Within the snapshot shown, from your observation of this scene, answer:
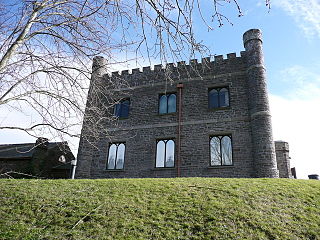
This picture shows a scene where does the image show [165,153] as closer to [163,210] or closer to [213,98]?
[213,98]

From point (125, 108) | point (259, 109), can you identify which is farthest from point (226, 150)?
point (125, 108)

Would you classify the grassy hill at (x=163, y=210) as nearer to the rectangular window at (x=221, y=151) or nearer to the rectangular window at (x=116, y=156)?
the rectangular window at (x=221, y=151)

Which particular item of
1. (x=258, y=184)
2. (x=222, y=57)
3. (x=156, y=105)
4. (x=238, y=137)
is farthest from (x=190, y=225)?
(x=222, y=57)

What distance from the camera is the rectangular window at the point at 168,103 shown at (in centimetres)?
1459

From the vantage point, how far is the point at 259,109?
40.4 feet

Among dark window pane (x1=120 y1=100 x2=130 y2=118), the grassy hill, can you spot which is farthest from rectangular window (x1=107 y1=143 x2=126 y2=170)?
the grassy hill

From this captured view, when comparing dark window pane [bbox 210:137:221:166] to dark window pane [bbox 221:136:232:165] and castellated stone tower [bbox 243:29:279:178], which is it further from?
castellated stone tower [bbox 243:29:279:178]

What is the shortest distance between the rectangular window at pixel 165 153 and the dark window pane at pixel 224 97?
133 inches

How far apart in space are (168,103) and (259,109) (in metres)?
4.96

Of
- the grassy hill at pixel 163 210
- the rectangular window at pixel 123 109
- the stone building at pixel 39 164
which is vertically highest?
the rectangular window at pixel 123 109

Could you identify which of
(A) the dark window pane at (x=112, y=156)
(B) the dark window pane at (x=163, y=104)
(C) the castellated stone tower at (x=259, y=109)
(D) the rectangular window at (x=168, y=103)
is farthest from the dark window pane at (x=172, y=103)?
(C) the castellated stone tower at (x=259, y=109)

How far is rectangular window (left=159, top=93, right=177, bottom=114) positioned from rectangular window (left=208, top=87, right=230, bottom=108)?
Result: 2046 millimetres

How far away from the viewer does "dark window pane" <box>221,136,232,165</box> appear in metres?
12.4

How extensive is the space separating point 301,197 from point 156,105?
890cm
